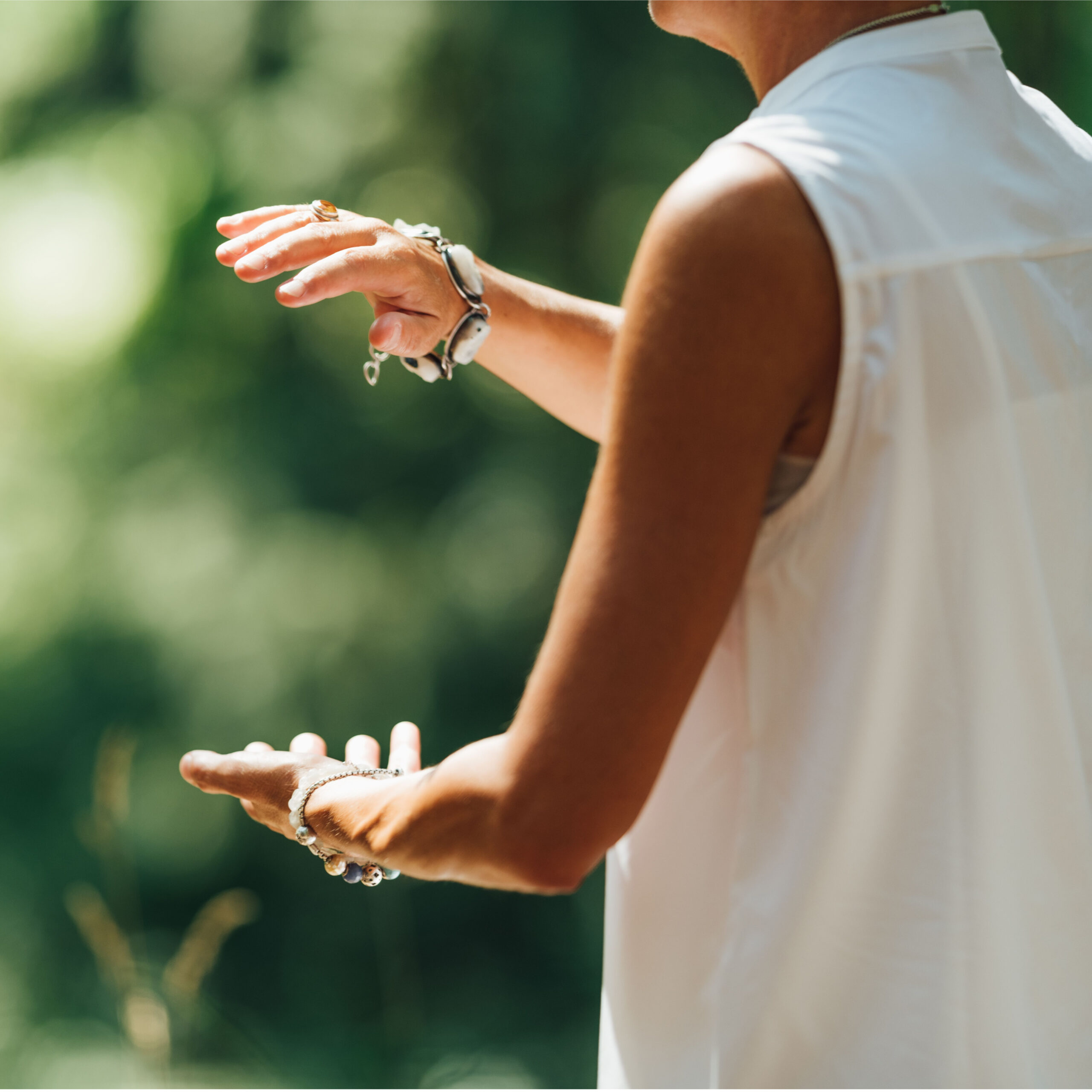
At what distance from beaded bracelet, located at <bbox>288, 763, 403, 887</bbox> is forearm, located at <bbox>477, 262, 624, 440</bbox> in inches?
20.3

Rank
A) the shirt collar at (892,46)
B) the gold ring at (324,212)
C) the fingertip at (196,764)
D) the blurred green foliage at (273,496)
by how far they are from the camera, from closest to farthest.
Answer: the shirt collar at (892,46)
the fingertip at (196,764)
the gold ring at (324,212)
the blurred green foliage at (273,496)

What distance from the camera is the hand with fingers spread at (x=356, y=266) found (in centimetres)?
97

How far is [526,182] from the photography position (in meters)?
2.95

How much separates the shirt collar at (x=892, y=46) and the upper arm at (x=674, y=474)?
138 mm

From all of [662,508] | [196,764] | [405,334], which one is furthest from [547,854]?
[405,334]

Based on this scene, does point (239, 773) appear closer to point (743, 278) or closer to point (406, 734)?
point (406, 734)

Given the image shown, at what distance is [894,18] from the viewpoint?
0.78 metres

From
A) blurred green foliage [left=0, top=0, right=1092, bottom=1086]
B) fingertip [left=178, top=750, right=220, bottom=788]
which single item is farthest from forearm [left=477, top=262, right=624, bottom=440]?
blurred green foliage [left=0, top=0, right=1092, bottom=1086]

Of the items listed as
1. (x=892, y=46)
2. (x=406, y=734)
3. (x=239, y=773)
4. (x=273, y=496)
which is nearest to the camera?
(x=892, y=46)

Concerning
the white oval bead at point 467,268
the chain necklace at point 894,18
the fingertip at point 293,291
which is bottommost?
the white oval bead at point 467,268

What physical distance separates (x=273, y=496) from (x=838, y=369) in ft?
8.03

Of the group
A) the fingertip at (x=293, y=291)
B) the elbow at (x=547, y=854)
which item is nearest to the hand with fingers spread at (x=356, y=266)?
the fingertip at (x=293, y=291)

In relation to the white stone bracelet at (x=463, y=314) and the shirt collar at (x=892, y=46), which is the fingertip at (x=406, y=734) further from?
the shirt collar at (x=892, y=46)

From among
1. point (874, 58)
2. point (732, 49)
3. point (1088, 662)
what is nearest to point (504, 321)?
point (732, 49)
